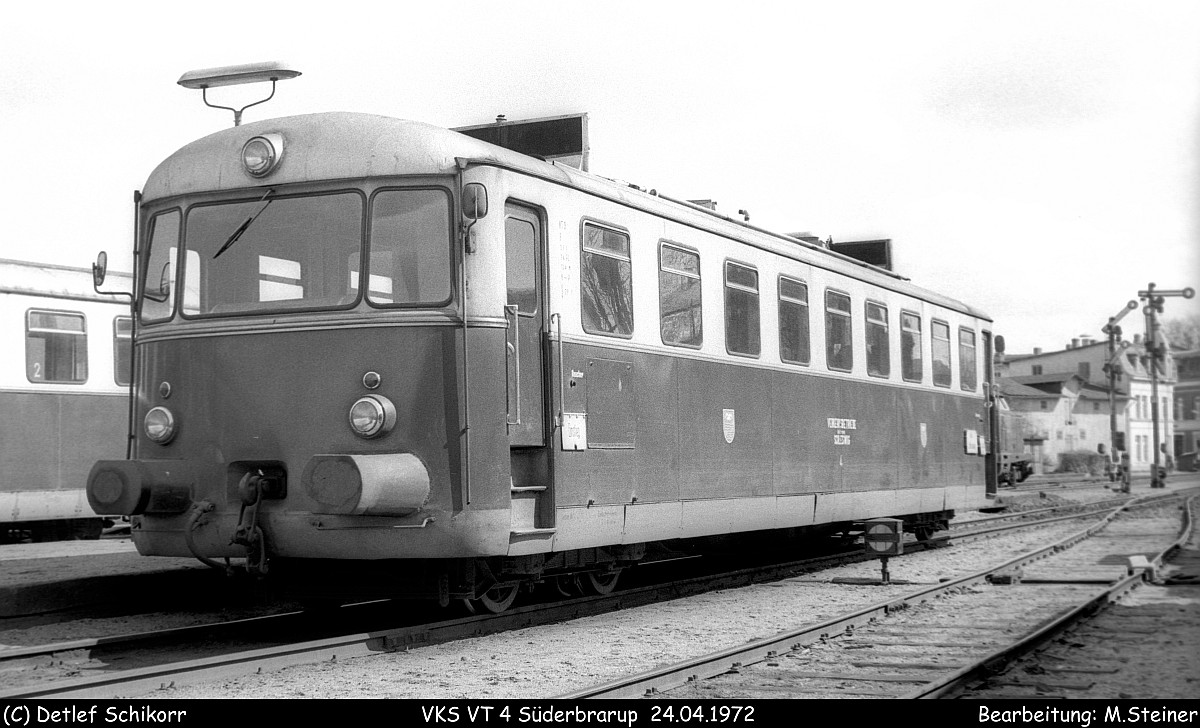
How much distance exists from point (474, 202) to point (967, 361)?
1162cm

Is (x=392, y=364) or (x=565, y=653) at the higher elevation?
(x=392, y=364)

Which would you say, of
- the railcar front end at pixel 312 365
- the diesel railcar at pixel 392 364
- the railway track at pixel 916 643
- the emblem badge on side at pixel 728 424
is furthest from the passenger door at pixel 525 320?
the emblem badge on side at pixel 728 424

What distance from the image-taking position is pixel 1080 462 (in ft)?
212

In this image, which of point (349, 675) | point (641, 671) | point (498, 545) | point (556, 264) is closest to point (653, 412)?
point (556, 264)

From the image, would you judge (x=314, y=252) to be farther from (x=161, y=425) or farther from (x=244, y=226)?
(x=161, y=425)

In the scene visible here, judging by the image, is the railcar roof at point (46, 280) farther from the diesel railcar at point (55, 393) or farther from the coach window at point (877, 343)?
the coach window at point (877, 343)

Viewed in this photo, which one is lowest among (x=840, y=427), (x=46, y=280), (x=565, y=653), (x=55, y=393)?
(x=565, y=653)

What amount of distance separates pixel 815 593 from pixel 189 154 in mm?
6800

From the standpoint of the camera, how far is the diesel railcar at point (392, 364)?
793cm

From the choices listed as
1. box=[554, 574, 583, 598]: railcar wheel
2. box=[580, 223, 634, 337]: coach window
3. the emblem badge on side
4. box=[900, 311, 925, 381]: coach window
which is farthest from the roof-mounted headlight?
box=[900, 311, 925, 381]: coach window

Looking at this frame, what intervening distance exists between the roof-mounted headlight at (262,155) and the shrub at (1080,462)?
58.1 metres

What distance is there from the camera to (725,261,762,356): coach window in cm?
1124

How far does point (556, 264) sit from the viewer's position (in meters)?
8.85

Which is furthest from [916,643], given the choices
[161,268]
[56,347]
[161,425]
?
[56,347]
